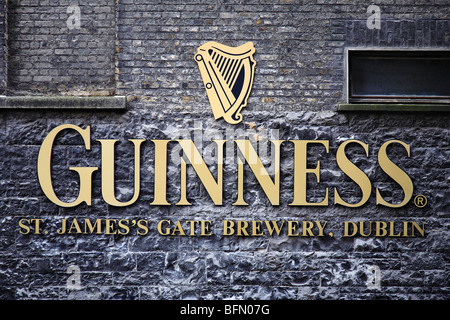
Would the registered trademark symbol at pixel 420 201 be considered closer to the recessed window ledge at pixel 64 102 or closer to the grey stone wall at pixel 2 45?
the recessed window ledge at pixel 64 102

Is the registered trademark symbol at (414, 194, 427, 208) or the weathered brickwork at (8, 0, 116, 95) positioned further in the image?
the weathered brickwork at (8, 0, 116, 95)

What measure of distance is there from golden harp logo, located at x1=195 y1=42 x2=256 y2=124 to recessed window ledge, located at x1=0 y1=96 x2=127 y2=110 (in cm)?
99

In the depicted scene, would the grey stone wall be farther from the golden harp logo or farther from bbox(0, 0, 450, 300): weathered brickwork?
the golden harp logo

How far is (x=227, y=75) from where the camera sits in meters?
5.46

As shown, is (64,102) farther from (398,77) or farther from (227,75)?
(398,77)

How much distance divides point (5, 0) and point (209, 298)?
408 cm

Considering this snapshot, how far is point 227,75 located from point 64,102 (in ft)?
6.09

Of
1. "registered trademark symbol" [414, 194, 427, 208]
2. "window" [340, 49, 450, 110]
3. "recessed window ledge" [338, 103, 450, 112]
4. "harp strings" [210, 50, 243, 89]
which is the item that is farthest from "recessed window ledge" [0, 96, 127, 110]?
"registered trademark symbol" [414, 194, 427, 208]

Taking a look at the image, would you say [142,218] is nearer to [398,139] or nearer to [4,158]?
[4,158]

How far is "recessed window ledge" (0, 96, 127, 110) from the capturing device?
5.37m

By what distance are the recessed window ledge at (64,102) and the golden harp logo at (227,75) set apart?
0.99 meters

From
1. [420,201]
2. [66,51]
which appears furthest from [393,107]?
[66,51]

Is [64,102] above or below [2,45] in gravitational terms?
below
